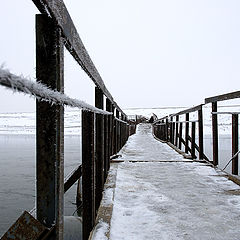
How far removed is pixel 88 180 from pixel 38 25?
4.04 ft

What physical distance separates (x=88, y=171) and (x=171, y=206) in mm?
672

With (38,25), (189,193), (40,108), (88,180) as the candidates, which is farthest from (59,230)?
(189,193)

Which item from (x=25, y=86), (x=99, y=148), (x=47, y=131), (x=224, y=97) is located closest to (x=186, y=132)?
(x=224, y=97)

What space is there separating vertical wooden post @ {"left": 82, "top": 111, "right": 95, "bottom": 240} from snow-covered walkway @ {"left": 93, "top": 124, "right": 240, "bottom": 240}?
0.54ft

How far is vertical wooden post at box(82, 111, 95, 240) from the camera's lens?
1.92 meters

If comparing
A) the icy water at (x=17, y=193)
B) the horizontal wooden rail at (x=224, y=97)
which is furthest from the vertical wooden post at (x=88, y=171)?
the icy water at (x=17, y=193)

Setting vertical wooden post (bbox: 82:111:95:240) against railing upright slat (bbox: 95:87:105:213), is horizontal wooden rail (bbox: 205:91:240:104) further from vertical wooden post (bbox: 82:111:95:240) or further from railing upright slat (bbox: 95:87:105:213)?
vertical wooden post (bbox: 82:111:95:240)

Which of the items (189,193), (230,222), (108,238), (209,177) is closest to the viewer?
(108,238)

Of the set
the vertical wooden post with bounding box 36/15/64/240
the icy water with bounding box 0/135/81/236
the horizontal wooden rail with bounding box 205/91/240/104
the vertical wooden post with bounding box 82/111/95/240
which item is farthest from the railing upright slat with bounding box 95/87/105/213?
the icy water with bounding box 0/135/81/236

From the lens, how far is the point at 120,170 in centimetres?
351

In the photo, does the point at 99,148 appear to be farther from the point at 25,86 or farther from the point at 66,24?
the point at 25,86

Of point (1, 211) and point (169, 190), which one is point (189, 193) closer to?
point (169, 190)

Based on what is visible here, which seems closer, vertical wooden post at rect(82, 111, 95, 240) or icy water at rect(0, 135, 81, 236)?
vertical wooden post at rect(82, 111, 95, 240)

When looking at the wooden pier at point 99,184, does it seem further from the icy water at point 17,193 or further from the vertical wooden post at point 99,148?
the icy water at point 17,193
